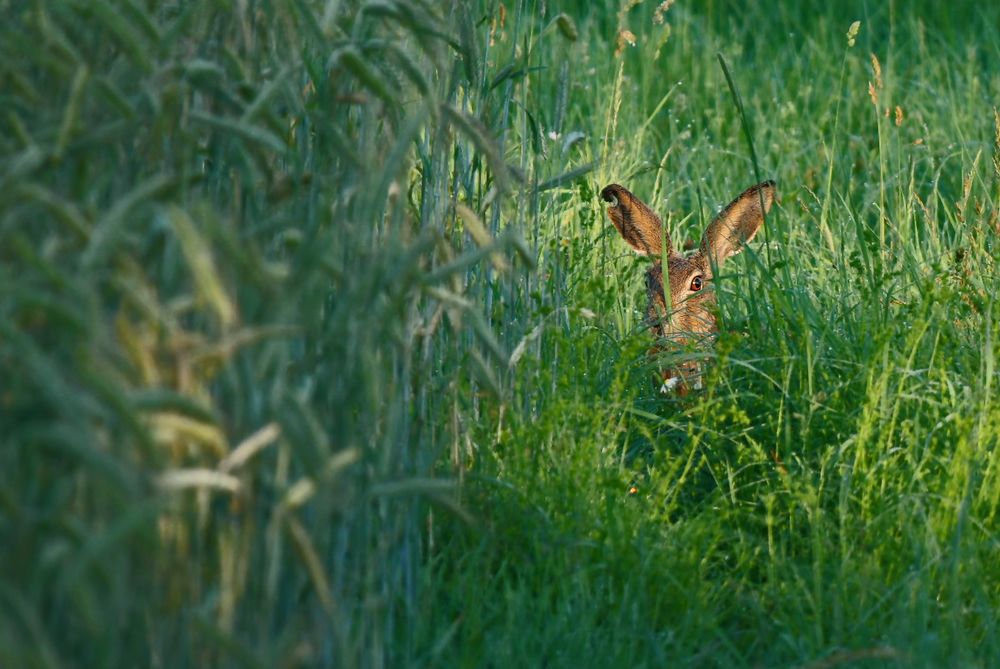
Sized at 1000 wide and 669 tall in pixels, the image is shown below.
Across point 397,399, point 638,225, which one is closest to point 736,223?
point 638,225

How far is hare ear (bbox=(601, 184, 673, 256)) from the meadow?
0.13 meters

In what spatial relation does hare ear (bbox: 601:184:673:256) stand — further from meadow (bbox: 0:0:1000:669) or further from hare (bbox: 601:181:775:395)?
meadow (bbox: 0:0:1000:669)

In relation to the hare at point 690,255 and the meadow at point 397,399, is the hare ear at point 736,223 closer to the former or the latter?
the hare at point 690,255

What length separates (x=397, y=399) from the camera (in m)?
2.71

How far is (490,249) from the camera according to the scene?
2.56 m

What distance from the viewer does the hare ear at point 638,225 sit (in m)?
5.29

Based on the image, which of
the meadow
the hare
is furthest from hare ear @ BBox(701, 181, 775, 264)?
the meadow

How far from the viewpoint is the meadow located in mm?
2100

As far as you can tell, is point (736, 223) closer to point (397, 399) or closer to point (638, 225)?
point (638, 225)

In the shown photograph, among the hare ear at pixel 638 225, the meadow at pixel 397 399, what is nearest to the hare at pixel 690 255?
the hare ear at pixel 638 225

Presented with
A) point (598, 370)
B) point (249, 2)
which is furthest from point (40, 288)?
point (598, 370)

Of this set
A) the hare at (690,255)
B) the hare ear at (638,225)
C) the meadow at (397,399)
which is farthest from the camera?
the hare ear at (638,225)

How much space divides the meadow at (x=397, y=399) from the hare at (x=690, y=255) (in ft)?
0.47

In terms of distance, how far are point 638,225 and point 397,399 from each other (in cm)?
275
